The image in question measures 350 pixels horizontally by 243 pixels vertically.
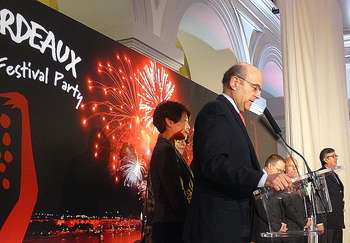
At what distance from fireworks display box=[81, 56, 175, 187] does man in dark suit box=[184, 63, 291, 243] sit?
2.30m

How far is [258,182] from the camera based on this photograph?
2207 millimetres

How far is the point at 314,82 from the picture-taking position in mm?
4723

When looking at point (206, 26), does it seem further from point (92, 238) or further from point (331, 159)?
point (92, 238)

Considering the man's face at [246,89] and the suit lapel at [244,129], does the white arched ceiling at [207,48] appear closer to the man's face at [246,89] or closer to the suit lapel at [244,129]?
the man's face at [246,89]

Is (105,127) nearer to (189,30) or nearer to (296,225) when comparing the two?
(296,225)

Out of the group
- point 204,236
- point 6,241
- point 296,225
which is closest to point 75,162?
point 6,241

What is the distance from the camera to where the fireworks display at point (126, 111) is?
479 cm

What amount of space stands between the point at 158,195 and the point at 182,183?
0.56ft

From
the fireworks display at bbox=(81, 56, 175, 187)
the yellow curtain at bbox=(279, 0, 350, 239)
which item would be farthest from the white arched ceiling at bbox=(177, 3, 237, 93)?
the yellow curtain at bbox=(279, 0, 350, 239)

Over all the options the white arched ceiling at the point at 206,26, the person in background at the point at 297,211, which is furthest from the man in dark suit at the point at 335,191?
the white arched ceiling at the point at 206,26

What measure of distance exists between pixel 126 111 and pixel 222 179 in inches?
122

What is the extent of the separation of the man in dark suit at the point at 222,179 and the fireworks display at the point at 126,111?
90.5 inches

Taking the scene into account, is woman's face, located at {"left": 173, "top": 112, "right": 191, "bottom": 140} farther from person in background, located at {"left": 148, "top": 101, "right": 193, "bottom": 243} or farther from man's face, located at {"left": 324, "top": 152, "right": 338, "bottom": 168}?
man's face, located at {"left": 324, "top": 152, "right": 338, "bottom": 168}

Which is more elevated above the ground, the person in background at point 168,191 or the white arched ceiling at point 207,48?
the white arched ceiling at point 207,48
